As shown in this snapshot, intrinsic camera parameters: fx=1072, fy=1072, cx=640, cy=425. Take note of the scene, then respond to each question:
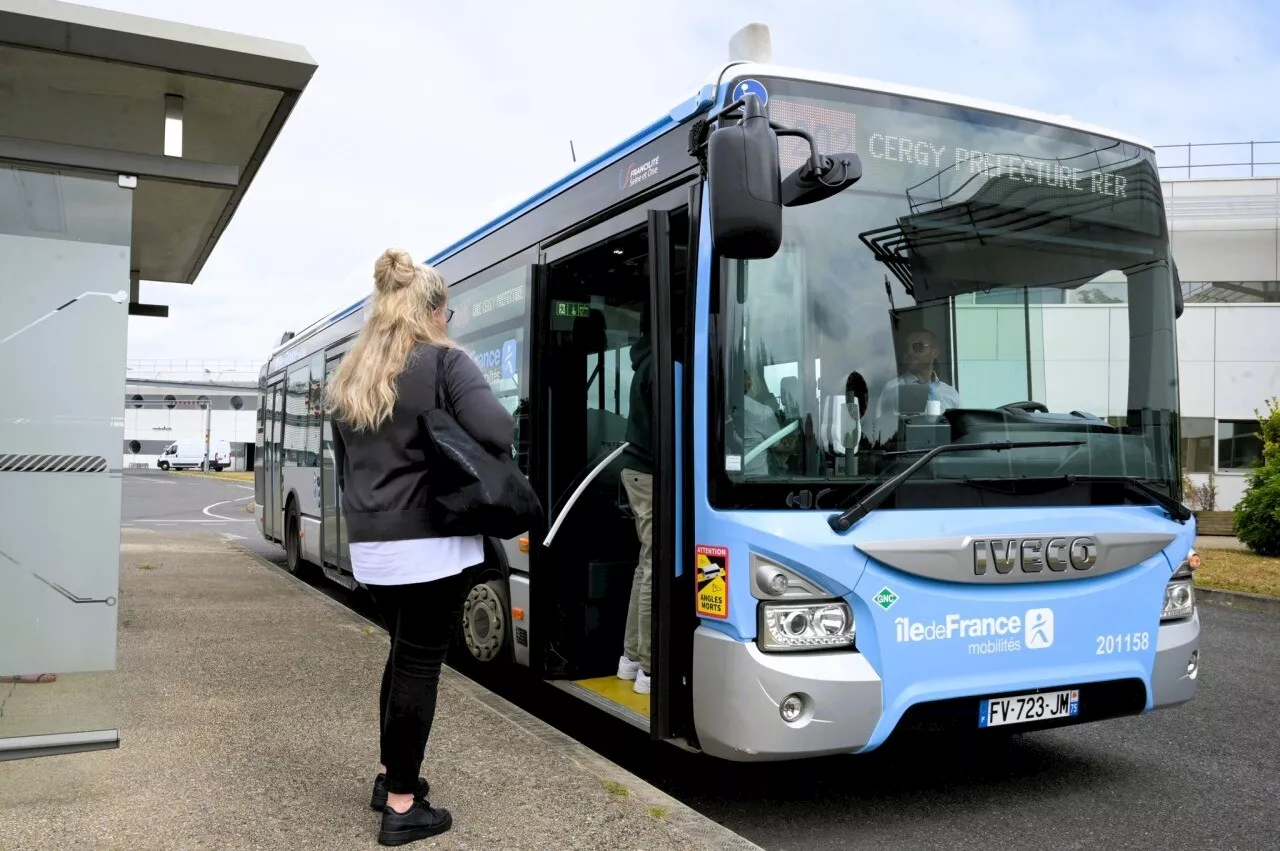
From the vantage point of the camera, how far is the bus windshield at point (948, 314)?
4.01 meters

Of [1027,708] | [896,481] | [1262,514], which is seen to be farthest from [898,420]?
[1262,514]

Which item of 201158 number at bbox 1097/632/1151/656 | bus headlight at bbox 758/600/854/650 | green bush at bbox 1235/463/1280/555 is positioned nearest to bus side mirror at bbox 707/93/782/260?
bus headlight at bbox 758/600/854/650

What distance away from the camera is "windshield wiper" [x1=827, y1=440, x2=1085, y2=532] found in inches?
152

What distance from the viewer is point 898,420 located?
4051 millimetres

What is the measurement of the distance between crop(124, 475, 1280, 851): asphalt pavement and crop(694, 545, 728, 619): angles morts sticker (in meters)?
0.98

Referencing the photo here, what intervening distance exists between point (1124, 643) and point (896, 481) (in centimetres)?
130

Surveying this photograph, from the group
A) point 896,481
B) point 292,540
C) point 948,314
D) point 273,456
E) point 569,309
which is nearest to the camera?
point 896,481

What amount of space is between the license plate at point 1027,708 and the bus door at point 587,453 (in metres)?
1.87

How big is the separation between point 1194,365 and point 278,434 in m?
21.6

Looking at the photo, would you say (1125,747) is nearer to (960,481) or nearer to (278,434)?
(960,481)

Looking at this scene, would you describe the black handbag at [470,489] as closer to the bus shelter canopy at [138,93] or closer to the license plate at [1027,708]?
the bus shelter canopy at [138,93]

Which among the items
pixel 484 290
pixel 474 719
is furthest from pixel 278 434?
pixel 474 719

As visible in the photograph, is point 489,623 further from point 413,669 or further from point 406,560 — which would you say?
point 406,560

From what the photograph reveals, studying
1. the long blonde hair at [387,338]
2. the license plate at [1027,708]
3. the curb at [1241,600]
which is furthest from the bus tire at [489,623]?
the curb at [1241,600]
